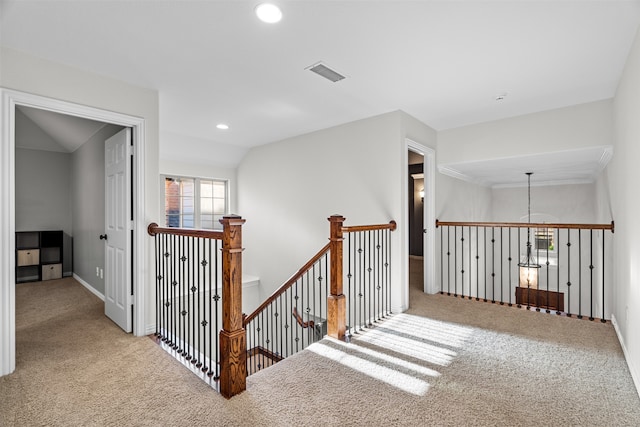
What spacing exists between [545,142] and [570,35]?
188cm

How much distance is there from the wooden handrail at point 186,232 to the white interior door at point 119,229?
0.78ft

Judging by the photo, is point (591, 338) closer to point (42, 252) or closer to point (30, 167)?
point (42, 252)

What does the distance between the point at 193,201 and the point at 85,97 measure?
139 inches

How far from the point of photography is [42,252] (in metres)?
5.41

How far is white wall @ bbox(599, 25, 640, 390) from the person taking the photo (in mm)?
2262

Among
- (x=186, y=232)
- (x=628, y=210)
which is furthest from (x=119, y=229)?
(x=628, y=210)

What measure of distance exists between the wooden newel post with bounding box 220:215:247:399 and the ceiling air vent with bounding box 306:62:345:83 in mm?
1537

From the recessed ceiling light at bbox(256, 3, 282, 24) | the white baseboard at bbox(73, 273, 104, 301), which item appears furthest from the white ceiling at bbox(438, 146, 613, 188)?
the white baseboard at bbox(73, 273, 104, 301)

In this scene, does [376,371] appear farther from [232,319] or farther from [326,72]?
[326,72]

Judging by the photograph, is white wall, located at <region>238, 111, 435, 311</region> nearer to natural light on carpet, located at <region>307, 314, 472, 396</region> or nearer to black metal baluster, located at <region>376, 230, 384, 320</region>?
black metal baluster, located at <region>376, 230, 384, 320</region>

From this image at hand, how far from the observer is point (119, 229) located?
333 centimetres

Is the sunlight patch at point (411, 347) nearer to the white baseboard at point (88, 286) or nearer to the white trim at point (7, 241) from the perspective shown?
the white trim at point (7, 241)

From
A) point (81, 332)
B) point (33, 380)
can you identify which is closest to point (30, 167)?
point (81, 332)

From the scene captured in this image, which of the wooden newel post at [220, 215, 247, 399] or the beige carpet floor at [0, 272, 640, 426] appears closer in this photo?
the beige carpet floor at [0, 272, 640, 426]
